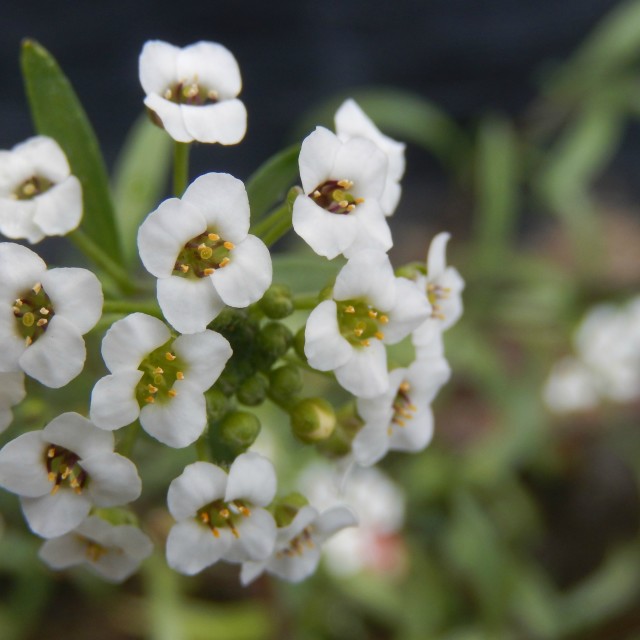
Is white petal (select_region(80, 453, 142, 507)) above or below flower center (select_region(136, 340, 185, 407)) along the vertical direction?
below

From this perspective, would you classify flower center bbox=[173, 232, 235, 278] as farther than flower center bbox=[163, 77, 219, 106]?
No

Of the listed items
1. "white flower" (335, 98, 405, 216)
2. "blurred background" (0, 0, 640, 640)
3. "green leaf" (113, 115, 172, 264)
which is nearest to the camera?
"white flower" (335, 98, 405, 216)

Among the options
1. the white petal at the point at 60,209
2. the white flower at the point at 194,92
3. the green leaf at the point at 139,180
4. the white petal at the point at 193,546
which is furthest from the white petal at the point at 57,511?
the green leaf at the point at 139,180

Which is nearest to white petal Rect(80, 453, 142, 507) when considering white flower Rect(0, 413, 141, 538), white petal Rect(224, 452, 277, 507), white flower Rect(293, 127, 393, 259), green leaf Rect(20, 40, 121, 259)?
white flower Rect(0, 413, 141, 538)

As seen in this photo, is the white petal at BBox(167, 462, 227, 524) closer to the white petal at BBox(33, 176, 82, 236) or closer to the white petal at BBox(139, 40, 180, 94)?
the white petal at BBox(33, 176, 82, 236)

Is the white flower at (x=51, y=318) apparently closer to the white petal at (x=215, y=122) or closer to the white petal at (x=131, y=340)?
the white petal at (x=131, y=340)

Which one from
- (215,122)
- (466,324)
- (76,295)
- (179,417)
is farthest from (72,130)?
(466,324)

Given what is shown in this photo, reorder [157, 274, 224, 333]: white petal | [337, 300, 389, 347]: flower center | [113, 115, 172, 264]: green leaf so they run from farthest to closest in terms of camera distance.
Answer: [113, 115, 172, 264]: green leaf → [337, 300, 389, 347]: flower center → [157, 274, 224, 333]: white petal

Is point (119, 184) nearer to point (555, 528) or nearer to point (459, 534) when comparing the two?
point (459, 534)
